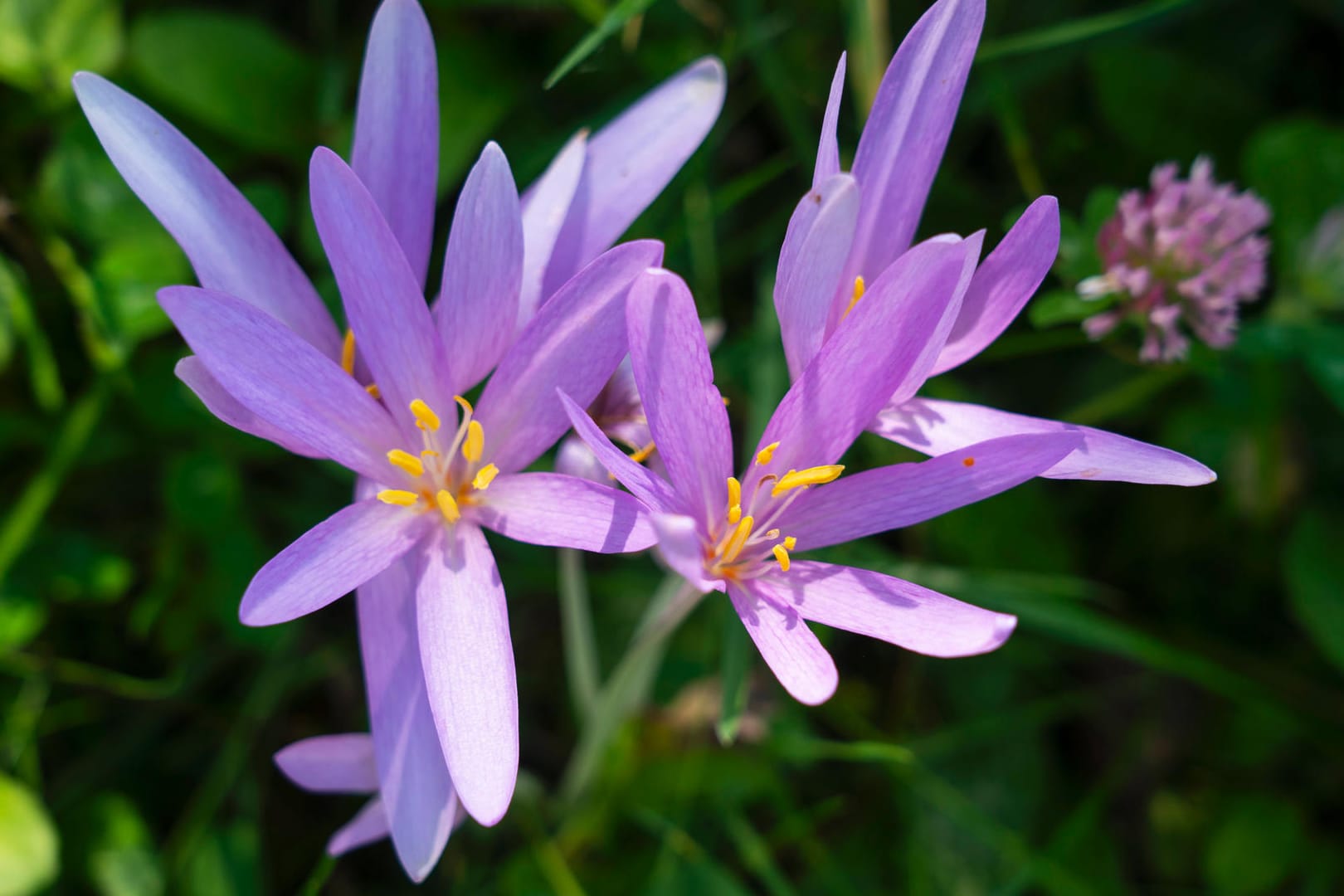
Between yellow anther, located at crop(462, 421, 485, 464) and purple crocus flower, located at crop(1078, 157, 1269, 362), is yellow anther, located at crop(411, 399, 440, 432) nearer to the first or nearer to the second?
yellow anther, located at crop(462, 421, 485, 464)

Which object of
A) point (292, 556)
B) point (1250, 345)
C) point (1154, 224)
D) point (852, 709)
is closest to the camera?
point (292, 556)

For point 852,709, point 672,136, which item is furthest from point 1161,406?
point 672,136

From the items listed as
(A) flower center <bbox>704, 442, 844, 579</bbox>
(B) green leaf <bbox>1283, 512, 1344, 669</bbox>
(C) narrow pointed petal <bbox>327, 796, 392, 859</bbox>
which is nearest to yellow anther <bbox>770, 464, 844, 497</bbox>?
(A) flower center <bbox>704, 442, 844, 579</bbox>

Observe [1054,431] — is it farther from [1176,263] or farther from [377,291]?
[377,291]

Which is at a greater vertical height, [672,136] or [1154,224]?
[672,136]

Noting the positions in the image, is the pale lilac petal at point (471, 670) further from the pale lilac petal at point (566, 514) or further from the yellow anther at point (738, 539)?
the yellow anther at point (738, 539)

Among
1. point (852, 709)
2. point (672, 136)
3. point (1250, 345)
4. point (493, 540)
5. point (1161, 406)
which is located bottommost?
point (852, 709)

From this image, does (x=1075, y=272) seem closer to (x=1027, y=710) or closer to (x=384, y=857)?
(x=1027, y=710)
